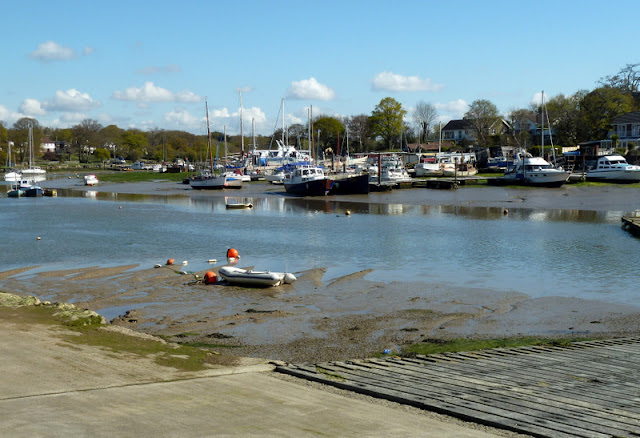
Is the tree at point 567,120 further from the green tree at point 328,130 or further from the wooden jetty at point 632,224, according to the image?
the wooden jetty at point 632,224

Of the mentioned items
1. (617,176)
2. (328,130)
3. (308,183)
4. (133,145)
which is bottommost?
(308,183)

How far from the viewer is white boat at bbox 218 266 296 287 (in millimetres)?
21531

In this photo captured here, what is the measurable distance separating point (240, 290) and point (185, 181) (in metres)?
82.5

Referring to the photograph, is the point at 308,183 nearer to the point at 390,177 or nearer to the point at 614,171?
the point at 390,177

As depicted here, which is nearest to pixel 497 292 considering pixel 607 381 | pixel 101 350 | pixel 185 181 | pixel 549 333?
pixel 549 333

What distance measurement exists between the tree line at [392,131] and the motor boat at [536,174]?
24.2 metres

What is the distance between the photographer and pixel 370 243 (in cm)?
3456

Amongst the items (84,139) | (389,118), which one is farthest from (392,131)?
(84,139)

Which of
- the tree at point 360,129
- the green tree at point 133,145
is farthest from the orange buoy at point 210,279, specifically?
the green tree at point 133,145

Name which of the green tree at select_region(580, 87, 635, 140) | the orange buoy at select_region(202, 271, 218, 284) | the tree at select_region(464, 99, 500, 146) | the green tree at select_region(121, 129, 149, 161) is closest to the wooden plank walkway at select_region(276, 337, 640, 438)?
the orange buoy at select_region(202, 271, 218, 284)

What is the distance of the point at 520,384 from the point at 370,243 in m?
24.7

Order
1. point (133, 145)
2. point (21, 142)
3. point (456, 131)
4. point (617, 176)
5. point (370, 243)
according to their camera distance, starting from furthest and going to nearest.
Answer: point (133, 145)
point (21, 142)
point (456, 131)
point (617, 176)
point (370, 243)

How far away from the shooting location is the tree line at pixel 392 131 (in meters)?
104

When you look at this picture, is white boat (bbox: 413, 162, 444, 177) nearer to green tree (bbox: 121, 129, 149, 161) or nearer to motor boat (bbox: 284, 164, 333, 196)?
motor boat (bbox: 284, 164, 333, 196)
